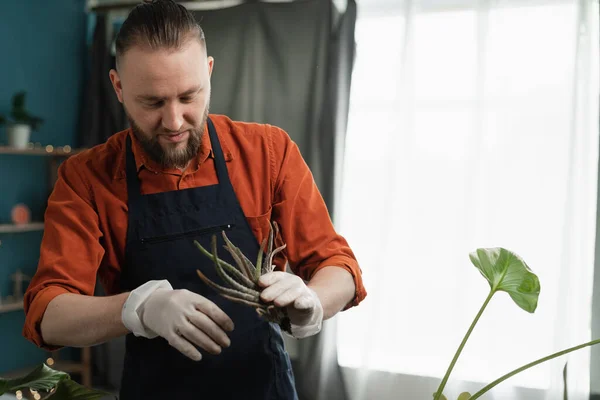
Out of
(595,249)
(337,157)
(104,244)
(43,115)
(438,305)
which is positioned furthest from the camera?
(43,115)

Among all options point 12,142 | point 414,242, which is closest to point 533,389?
point 414,242

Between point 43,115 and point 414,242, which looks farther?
point 43,115

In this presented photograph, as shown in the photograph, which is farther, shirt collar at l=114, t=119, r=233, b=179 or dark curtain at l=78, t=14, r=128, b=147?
dark curtain at l=78, t=14, r=128, b=147

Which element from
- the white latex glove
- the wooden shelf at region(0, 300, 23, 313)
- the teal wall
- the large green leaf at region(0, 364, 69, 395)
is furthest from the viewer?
the teal wall

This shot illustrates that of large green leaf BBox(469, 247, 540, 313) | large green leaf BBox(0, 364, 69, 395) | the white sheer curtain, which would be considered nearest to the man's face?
large green leaf BBox(0, 364, 69, 395)

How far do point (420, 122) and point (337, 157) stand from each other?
1.54ft

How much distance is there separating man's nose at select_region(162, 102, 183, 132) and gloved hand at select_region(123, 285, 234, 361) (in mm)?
332

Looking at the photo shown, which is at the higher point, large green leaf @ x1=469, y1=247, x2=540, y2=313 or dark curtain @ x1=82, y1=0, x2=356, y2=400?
dark curtain @ x1=82, y1=0, x2=356, y2=400

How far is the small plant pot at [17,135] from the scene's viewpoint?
3.56 m

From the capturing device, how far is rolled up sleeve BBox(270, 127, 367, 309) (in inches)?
53.6

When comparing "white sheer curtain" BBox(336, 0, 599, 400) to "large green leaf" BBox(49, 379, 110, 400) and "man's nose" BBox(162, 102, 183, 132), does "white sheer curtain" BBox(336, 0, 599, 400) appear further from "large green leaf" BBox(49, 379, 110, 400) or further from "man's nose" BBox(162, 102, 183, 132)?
"large green leaf" BBox(49, 379, 110, 400)

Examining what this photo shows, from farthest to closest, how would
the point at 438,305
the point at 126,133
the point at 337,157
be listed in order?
1. the point at 337,157
2. the point at 438,305
3. the point at 126,133

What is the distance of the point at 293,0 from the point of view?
3.47m

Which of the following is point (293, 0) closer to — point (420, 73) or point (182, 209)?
point (420, 73)
